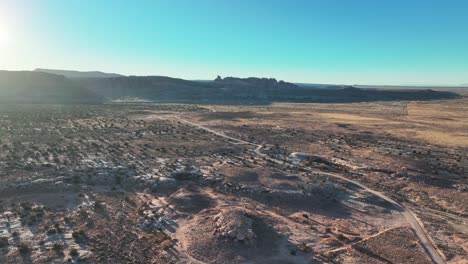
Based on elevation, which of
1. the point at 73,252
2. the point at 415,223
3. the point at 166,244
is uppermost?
the point at 73,252

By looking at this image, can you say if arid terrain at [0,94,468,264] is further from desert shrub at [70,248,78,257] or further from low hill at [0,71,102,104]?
low hill at [0,71,102,104]

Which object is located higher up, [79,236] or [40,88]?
[40,88]

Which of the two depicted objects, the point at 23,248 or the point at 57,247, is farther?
the point at 57,247

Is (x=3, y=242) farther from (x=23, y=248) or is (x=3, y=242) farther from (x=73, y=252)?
(x=73, y=252)

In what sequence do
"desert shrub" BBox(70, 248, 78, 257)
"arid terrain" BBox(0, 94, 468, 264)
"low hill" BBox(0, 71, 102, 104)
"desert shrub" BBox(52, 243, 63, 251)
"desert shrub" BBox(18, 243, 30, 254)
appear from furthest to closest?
"low hill" BBox(0, 71, 102, 104) → "arid terrain" BBox(0, 94, 468, 264) → "desert shrub" BBox(52, 243, 63, 251) → "desert shrub" BBox(18, 243, 30, 254) → "desert shrub" BBox(70, 248, 78, 257)

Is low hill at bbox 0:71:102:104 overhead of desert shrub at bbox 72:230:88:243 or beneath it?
overhead

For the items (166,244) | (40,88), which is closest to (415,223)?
(166,244)

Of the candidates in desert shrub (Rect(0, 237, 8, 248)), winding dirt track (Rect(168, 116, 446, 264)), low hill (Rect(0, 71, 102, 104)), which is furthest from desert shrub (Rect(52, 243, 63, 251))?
low hill (Rect(0, 71, 102, 104))
